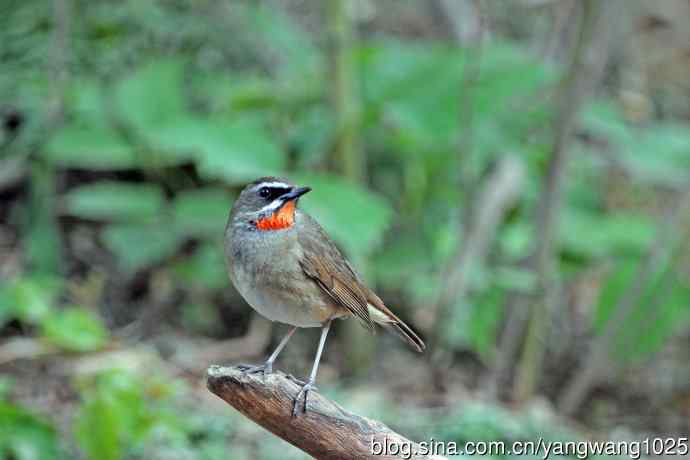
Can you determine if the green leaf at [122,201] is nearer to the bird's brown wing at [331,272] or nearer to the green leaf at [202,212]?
the green leaf at [202,212]

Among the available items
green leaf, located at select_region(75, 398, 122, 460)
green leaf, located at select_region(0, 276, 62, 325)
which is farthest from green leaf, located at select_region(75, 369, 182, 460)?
green leaf, located at select_region(0, 276, 62, 325)

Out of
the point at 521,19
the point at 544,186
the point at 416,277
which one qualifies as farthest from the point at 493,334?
the point at 521,19

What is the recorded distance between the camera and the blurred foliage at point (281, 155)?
7.39 m

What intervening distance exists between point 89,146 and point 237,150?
1.19 metres

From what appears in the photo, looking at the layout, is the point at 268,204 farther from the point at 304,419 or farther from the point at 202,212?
the point at 202,212

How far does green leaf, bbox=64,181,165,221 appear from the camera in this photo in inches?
306

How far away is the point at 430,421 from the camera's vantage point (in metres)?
6.58

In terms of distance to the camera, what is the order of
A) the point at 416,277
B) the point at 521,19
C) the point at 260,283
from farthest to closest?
the point at 521,19, the point at 416,277, the point at 260,283

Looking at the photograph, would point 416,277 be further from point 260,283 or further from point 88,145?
point 260,283

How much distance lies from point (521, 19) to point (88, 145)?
5907 mm

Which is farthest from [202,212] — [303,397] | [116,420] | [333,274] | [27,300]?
[303,397]

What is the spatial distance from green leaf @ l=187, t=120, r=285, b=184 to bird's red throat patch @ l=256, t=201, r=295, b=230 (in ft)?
8.56

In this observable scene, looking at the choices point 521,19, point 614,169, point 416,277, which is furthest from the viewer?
point 521,19

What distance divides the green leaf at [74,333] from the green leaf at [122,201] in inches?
57.9
